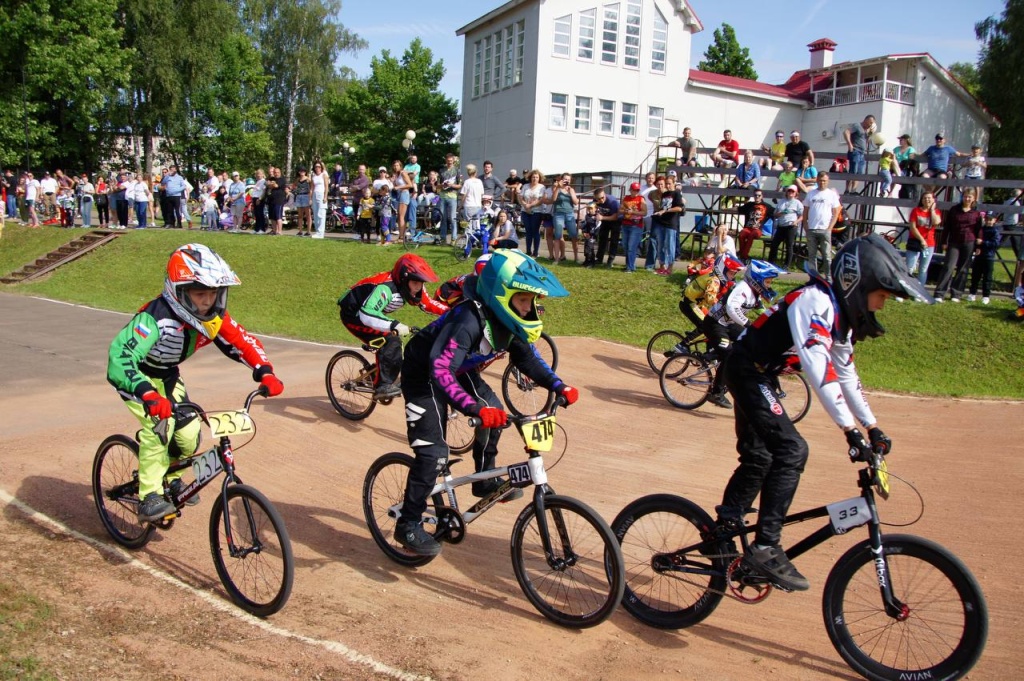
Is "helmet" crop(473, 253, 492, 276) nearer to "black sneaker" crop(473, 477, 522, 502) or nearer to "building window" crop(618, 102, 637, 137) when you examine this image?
"black sneaker" crop(473, 477, 522, 502)

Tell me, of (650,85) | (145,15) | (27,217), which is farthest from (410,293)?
(145,15)

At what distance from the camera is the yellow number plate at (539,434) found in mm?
4992

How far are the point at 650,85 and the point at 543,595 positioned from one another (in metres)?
37.2

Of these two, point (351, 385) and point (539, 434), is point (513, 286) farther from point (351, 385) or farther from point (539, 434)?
point (351, 385)

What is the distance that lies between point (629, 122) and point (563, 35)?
5.25 meters

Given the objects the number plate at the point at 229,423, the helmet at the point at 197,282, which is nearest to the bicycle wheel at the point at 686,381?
the helmet at the point at 197,282

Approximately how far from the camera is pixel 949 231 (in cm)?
1544

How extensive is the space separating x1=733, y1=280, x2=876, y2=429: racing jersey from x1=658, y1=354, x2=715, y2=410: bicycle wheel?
6018 mm

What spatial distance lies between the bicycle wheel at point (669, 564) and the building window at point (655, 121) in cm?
3661

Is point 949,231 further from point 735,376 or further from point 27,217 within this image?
point 27,217

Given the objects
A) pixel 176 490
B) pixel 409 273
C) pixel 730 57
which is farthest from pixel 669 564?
pixel 730 57

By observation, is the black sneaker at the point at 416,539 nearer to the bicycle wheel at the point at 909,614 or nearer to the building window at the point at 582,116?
the bicycle wheel at the point at 909,614

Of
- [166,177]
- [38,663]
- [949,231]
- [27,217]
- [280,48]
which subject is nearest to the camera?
[38,663]

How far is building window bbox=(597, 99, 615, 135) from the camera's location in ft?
126
